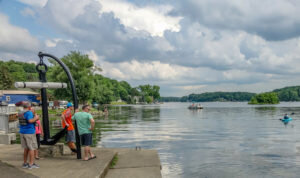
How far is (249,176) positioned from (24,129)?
7.95 meters

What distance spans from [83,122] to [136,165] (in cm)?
242

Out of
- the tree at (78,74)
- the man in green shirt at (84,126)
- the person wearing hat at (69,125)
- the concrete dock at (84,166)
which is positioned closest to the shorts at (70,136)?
the person wearing hat at (69,125)

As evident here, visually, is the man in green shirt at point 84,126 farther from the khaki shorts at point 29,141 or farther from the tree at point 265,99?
the tree at point 265,99

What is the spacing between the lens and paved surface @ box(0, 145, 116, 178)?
7934 millimetres

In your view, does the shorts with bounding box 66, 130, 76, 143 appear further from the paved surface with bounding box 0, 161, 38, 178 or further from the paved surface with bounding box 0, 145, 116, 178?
the paved surface with bounding box 0, 161, 38, 178

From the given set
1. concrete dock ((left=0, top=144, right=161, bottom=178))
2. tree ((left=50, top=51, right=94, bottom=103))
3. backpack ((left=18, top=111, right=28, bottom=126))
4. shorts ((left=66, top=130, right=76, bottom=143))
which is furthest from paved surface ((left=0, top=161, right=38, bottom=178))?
tree ((left=50, top=51, right=94, bottom=103))

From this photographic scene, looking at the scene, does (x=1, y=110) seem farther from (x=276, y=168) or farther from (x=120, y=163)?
(x=276, y=168)

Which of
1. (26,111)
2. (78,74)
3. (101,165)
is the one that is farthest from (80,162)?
(78,74)

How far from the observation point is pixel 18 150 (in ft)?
40.0

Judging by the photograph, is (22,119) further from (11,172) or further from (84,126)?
(84,126)

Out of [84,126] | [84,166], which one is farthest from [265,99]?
[84,166]

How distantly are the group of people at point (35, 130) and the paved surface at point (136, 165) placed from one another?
1.15 m

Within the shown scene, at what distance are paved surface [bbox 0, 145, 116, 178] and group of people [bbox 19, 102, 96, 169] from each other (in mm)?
311

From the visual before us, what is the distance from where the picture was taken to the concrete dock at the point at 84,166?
802 centimetres
